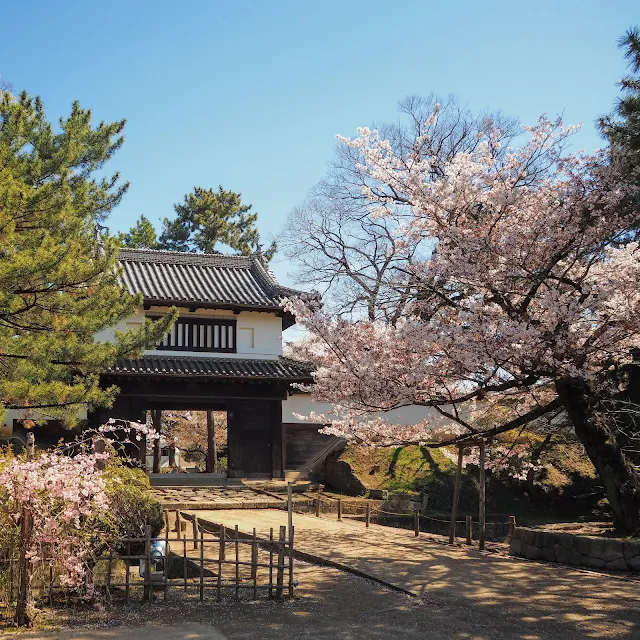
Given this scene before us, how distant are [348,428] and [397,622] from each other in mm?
6448

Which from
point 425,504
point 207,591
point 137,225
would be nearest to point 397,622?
point 207,591

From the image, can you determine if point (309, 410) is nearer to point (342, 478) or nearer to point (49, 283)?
point (342, 478)

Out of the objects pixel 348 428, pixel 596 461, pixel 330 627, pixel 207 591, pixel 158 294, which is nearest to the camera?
pixel 330 627

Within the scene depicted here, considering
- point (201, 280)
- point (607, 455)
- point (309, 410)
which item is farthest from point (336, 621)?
point (201, 280)

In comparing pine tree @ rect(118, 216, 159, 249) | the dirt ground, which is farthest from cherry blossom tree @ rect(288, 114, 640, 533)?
pine tree @ rect(118, 216, 159, 249)

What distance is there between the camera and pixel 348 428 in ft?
47.4

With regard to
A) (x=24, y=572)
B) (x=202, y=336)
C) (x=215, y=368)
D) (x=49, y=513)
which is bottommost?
(x=24, y=572)

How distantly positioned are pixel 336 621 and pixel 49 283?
297 inches

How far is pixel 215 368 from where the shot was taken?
2267 centimetres

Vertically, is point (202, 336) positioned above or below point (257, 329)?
below

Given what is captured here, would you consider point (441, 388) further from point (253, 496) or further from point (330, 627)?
point (253, 496)

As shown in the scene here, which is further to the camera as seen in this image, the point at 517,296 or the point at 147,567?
the point at 517,296

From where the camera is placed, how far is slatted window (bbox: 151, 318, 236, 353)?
2373cm

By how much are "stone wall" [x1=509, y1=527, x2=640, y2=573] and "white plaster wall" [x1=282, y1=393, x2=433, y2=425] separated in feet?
37.4
